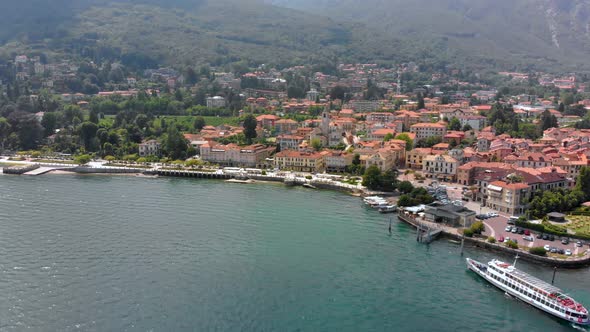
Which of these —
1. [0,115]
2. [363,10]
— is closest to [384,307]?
[0,115]

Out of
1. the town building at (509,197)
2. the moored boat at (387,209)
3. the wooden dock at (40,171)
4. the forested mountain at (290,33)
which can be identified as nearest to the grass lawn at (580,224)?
the town building at (509,197)

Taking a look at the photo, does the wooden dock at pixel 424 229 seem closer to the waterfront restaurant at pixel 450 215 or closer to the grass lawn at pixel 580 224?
the waterfront restaurant at pixel 450 215

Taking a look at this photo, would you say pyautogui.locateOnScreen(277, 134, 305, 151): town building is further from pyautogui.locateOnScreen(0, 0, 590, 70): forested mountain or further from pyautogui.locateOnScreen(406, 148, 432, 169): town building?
pyautogui.locateOnScreen(0, 0, 590, 70): forested mountain

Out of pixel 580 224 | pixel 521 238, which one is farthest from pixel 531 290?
pixel 580 224

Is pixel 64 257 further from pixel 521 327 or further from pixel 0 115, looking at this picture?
pixel 0 115

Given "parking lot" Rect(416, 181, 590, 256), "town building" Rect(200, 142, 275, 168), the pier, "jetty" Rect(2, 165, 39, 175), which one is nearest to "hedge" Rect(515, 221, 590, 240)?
"parking lot" Rect(416, 181, 590, 256)
